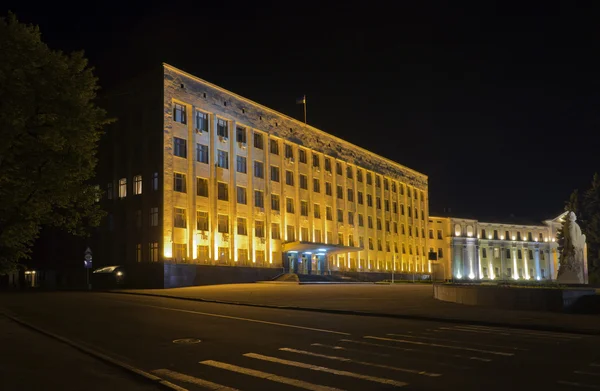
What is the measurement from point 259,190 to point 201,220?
9911mm

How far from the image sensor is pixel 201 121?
56.2m

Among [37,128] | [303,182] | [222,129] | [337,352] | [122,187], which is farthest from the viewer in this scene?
[303,182]

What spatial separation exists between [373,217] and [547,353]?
2924 inches

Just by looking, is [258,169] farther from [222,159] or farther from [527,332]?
[527,332]

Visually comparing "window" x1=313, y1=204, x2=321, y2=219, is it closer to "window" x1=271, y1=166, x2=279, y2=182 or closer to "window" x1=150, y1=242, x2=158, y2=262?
"window" x1=271, y1=166, x2=279, y2=182

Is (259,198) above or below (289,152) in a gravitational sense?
below

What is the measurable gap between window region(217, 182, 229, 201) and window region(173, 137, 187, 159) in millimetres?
5397

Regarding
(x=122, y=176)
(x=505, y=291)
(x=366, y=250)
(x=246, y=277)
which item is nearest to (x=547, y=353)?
(x=505, y=291)

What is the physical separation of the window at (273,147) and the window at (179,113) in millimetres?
13433

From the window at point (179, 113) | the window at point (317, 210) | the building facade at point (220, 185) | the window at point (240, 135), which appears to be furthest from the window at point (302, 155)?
the window at point (179, 113)

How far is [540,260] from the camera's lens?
4892 inches

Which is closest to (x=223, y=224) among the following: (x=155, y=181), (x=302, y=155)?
(x=155, y=181)

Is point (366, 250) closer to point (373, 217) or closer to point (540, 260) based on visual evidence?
point (373, 217)

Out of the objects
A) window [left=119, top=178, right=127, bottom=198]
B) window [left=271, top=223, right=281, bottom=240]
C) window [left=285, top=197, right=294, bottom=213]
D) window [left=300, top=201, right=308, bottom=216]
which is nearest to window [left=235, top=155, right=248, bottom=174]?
window [left=271, top=223, right=281, bottom=240]
